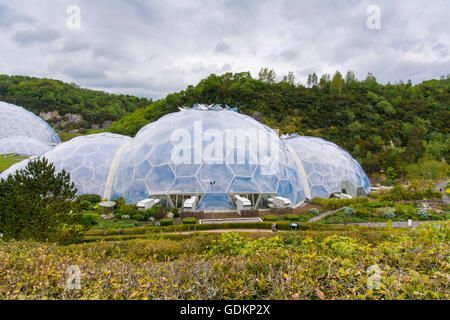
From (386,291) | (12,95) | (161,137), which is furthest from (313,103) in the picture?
(12,95)

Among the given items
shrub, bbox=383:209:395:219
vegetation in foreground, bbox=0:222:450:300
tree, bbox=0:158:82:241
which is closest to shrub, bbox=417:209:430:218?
shrub, bbox=383:209:395:219

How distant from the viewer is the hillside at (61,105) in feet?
217

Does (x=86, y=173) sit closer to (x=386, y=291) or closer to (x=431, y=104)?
(x=386, y=291)

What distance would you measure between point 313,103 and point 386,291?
50489 millimetres

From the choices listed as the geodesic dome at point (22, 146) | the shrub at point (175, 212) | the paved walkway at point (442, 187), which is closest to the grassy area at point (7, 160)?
the geodesic dome at point (22, 146)

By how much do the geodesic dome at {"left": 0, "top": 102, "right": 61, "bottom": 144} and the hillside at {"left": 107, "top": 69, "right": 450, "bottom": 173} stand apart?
15054 millimetres

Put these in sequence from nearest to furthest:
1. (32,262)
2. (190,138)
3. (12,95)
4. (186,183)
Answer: (32,262) < (186,183) < (190,138) < (12,95)

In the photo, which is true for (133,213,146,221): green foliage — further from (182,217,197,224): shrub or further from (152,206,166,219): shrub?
(182,217,197,224): shrub

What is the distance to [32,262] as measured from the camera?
384cm

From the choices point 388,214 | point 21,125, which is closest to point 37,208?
point 388,214

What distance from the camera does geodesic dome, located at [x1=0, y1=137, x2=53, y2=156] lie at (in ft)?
118

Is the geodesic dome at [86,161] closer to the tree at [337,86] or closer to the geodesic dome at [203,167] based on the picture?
the geodesic dome at [203,167]
